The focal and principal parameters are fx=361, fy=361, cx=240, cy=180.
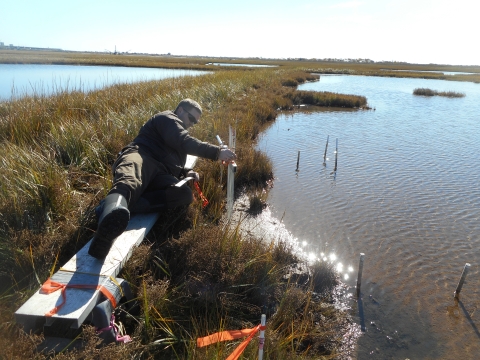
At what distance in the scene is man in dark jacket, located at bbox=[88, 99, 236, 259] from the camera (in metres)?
3.71

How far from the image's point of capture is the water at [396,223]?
12.0 ft

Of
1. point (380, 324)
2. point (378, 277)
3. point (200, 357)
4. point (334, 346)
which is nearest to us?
point (200, 357)

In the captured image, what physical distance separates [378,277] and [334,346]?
4.69 ft

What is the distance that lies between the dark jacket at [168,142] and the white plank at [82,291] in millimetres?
821

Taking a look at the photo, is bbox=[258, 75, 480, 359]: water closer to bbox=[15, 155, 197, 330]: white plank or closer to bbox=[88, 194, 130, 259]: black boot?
bbox=[15, 155, 197, 330]: white plank

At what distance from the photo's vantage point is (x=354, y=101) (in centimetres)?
2089

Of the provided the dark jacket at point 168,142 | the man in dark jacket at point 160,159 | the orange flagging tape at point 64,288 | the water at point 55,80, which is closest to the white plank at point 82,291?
the orange flagging tape at point 64,288

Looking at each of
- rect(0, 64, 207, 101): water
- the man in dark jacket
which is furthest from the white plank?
rect(0, 64, 207, 101): water

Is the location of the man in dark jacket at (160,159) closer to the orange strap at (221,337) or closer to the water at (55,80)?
the orange strap at (221,337)

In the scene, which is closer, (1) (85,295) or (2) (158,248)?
(1) (85,295)

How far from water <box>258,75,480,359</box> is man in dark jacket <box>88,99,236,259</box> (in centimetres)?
210

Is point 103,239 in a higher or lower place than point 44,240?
higher

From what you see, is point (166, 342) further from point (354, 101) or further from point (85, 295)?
point (354, 101)

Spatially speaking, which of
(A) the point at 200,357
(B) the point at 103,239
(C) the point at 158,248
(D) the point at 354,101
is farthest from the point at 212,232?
(D) the point at 354,101
